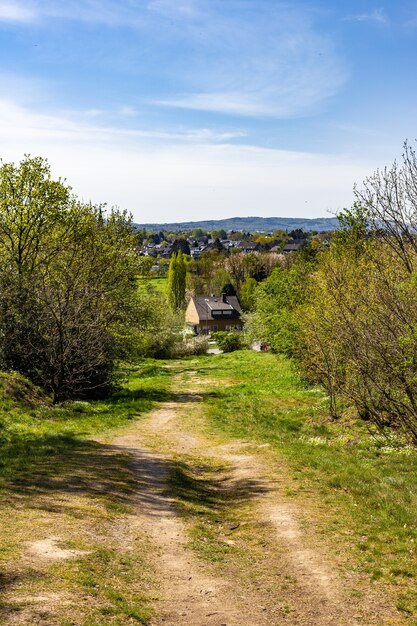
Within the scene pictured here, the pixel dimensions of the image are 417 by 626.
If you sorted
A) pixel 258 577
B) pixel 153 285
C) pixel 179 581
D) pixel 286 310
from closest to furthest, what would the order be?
pixel 179 581 → pixel 258 577 → pixel 286 310 → pixel 153 285

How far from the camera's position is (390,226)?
70.4 feet

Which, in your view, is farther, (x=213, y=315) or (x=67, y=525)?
(x=213, y=315)

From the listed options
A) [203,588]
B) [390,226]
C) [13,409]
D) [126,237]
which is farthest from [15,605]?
[126,237]

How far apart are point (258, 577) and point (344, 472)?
22.5ft

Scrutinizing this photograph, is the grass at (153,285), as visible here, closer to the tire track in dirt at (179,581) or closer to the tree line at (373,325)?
the tree line at (373,325)

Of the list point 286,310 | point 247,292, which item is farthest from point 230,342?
point 247,292

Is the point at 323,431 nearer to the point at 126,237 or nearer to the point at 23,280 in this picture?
the point at 23,280

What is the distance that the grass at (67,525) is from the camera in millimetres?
8141

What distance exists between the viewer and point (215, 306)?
104750 mm

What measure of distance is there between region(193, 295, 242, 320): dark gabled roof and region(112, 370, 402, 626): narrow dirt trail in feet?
288

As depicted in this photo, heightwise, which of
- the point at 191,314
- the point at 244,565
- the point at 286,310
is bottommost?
the point at 191,314

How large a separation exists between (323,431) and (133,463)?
9.10 meters

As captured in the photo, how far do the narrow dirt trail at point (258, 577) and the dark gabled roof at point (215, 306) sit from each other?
8783 cm

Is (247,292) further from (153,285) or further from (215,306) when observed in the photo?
(153,285)
